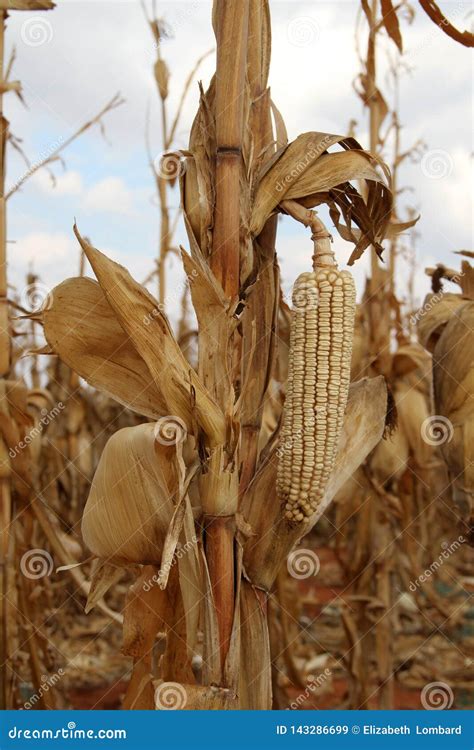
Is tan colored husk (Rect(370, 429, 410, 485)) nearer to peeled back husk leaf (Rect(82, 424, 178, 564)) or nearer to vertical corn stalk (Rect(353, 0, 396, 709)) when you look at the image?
vertical corn stalk (Rect(353, 0, 396, 709))

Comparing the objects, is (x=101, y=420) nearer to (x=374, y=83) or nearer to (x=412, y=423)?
(x=412, y=423)

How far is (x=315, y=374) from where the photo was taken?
180 centimetres

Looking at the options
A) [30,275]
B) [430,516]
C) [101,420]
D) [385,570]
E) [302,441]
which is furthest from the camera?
[430,516]

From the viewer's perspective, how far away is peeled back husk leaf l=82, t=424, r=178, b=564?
2.02m

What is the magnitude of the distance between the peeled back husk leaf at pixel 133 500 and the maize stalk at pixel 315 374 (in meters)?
0.34

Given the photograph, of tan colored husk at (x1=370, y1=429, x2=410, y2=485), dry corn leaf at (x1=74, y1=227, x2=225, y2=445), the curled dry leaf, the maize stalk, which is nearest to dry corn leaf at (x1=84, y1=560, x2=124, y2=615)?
dry corn leaf at (x1=74, y1=227, x2=225, y2=445)

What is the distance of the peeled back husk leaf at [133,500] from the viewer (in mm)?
2016

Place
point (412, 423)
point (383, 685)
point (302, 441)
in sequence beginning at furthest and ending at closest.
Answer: point (412, 423) < point (383, 685) < point (302, 441)

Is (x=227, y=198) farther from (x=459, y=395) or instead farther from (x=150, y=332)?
(x=459, y=395)

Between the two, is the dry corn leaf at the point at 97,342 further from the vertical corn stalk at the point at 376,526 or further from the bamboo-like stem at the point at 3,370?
the vertical corn stalk at the point at 376,526

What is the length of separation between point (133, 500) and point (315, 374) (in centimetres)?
59

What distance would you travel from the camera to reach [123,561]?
6.89 feet

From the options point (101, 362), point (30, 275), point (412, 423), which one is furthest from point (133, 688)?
point (30, 275)

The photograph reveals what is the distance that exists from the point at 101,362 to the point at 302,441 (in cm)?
61
